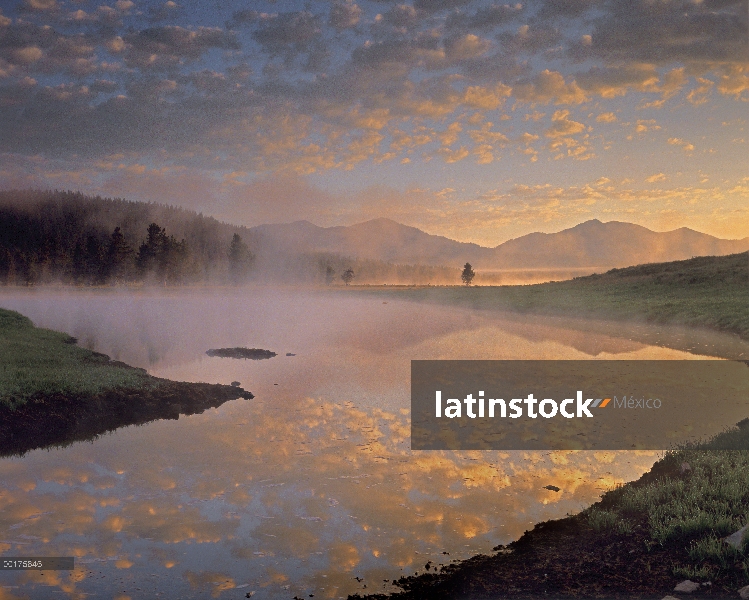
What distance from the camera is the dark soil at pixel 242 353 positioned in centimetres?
3716

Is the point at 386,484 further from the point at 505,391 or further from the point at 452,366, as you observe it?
the point at 452,366

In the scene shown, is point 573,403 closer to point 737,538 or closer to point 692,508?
point 692,508

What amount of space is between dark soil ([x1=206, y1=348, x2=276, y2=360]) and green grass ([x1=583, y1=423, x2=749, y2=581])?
87.2 ft

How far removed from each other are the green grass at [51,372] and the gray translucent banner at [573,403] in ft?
42.1

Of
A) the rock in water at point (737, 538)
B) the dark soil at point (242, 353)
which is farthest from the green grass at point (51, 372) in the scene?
the rock in water at point (737, 538)

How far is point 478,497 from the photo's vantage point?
1339 cm

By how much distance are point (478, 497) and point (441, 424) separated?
654cm

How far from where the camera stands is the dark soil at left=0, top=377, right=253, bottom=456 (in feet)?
61.3

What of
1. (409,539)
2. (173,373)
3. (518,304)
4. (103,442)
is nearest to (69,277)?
(518,304)

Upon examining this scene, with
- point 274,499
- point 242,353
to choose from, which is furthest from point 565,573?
point 242,353

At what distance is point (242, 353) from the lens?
3806cm

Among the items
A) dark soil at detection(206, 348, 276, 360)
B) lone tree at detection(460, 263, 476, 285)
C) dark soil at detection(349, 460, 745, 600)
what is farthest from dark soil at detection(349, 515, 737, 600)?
lone tree at detection(460, 263, 476, 285)

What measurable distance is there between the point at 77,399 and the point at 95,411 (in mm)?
1290

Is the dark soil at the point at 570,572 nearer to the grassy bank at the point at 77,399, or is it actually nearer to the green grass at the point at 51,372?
the grassy bank at the point at 77,399
